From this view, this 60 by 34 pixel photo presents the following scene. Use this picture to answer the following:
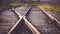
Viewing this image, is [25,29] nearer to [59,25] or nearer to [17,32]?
[17,32]

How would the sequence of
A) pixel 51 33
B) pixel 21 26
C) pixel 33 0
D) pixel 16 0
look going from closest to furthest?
1. pixel 51 33
2. pixel 21 26
3. pixel 33 0
4. pixel 16 0

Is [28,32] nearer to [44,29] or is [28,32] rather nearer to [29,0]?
[44,29]

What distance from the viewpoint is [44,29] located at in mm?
4820

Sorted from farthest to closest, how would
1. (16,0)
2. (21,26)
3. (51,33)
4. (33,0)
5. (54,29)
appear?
(16,0) < (33,0) < (21,26) < (54,29) < (51,33)

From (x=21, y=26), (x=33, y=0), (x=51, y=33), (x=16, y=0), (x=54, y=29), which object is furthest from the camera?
(x=16, y=0)

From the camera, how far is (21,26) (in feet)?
16.8

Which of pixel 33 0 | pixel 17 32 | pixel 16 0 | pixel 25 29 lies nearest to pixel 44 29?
pixel 25 29

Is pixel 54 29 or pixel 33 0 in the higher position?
pixel 54 29

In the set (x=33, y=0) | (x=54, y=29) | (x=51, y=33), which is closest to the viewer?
(x=51, y=33)

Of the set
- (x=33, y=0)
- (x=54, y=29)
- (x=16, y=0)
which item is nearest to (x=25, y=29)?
(x=54, y=29)

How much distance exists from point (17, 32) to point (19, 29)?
32 centimetres

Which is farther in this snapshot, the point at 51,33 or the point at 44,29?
the point at 44,29

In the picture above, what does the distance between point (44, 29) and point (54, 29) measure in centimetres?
34

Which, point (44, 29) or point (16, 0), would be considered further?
point (16, 0)
